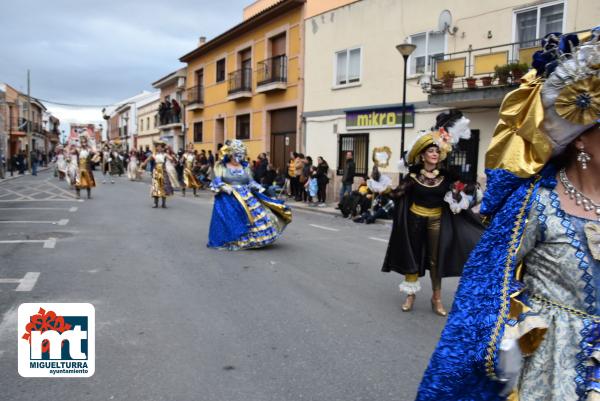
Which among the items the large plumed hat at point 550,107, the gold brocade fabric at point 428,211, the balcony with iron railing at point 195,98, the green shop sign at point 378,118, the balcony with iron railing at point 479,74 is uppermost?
the balcony with iron railing at point 195,98

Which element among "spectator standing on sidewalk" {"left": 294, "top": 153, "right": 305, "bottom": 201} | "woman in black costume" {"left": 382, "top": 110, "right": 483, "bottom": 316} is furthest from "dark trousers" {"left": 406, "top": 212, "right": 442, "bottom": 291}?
"spectator standing on sidewalk" {"left": 294, "top": 153, "right": 305, "bottom": 201}

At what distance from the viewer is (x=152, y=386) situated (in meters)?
3.63

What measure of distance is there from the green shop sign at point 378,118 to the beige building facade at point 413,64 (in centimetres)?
3

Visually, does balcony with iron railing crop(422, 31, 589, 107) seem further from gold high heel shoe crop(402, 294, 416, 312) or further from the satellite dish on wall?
gold high heel shoe crop(402, 294, 416, 312)

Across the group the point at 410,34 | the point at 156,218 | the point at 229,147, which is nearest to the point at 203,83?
the point at 410,34

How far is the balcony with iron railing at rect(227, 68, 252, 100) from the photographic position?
26.4 m

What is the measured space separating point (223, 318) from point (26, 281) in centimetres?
291

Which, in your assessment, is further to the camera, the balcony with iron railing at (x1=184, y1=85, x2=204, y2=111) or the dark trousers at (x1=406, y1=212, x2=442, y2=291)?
the balcony with iron railing at (x1=184, y1=85, x2=204, y2=111)

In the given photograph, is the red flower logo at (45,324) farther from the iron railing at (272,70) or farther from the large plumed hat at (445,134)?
the iron railing at (272,70)

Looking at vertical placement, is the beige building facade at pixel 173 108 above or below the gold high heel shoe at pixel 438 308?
above

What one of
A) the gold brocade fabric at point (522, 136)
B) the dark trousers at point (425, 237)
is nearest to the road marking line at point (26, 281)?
the dark trousers at point (425, 237)

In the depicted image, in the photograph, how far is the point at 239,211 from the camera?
8.88m

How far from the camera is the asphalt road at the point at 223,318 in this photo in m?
3.69

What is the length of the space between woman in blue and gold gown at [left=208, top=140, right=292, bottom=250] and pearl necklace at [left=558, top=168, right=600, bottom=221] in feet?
22.9
